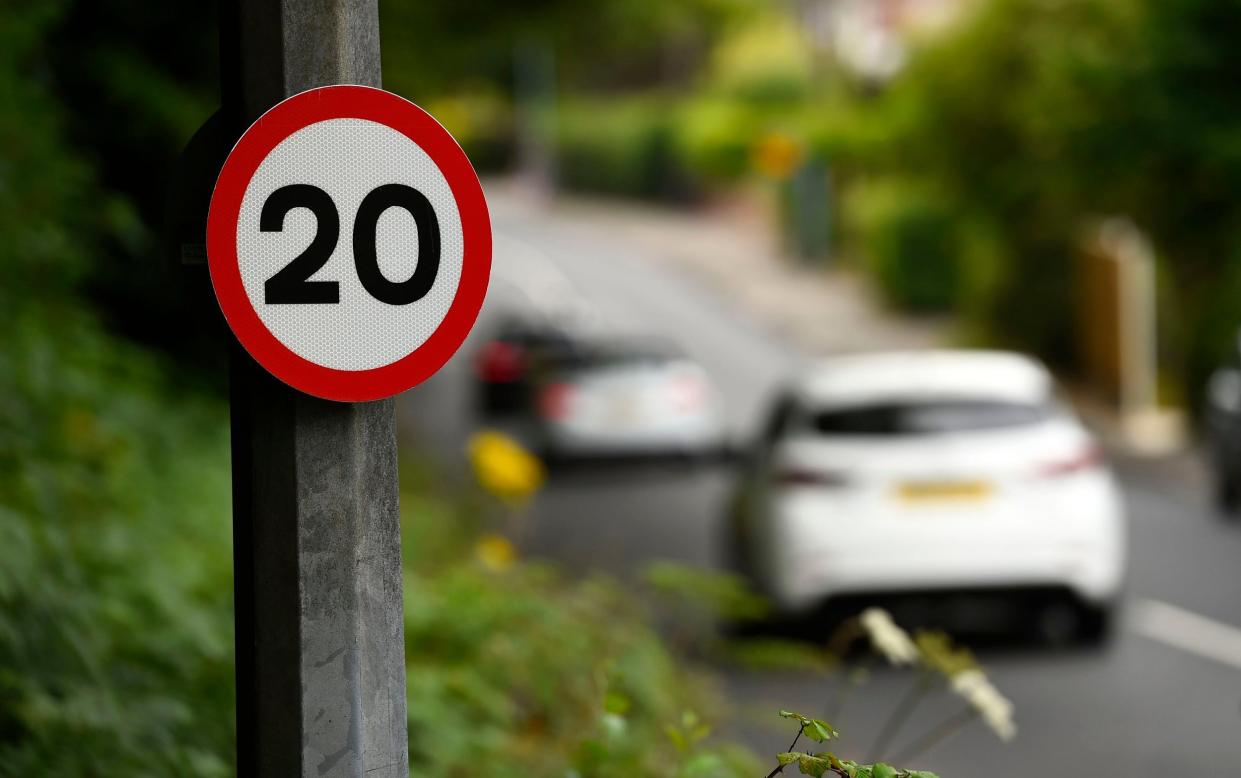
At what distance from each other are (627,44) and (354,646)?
70.3 ft

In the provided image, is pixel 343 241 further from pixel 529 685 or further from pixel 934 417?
pixel 934 417

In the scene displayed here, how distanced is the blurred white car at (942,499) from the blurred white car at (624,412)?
9032mm

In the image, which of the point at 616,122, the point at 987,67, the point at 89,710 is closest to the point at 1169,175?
the point at 987,67

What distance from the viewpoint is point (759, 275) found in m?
46.0

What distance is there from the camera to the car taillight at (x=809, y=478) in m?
9.11

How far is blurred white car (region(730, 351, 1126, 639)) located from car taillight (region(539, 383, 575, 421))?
30.7 feet

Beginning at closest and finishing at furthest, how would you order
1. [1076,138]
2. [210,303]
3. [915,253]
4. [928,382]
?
[210,303] < [928,382] < [1076,138] < [915,253]

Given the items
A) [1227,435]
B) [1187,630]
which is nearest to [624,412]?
[1227,435]

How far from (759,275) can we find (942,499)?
122 ft

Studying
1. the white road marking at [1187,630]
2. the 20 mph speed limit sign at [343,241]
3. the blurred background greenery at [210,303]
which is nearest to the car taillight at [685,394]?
the blurred background greenery at [210,303]

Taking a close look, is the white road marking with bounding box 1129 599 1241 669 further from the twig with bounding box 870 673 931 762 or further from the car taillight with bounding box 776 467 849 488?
the car taillight with bounding box 776 467 849 488

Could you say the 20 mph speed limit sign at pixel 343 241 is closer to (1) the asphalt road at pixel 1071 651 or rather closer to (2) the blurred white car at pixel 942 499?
(1) the asphalt road at pixel 1071 651

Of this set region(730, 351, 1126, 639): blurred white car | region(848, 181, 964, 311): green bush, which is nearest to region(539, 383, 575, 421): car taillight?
region(730, 351, 1126, 639): blurred white car

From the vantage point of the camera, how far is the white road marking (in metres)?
9.44
